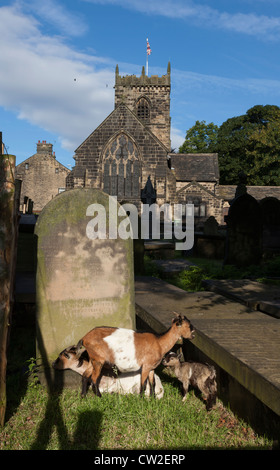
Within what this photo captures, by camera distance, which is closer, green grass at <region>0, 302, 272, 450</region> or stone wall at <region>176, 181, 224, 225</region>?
green grass at <region>0, 302, 272, 450</region>

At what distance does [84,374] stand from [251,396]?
1.38 m

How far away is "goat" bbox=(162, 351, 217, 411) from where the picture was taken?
3160 mm

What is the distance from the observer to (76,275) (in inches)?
144

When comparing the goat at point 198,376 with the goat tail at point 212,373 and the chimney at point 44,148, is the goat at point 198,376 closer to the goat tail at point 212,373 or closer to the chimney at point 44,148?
the goat tail at point 212,373

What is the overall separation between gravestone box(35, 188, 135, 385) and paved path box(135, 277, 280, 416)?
56 centimetres

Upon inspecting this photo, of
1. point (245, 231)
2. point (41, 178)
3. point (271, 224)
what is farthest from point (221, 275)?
point (41, 178)

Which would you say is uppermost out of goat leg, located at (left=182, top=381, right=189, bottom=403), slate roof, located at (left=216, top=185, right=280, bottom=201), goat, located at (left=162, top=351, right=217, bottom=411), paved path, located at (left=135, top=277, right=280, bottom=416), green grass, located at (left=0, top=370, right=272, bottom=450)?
slate roof, located at (left=216, top=185, right=280, bottom=201)

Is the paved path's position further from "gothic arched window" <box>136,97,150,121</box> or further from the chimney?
the chimney

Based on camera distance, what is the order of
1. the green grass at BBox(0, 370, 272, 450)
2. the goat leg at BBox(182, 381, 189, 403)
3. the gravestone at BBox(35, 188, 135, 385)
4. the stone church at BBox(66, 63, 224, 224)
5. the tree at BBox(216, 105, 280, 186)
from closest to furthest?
1. the green grass at BBox(0, 370, 272, 450)
2. the goat leg at BBox(182, 381, 189, 403)
3. the gravestone at BBox(35, 188, 135, 385)
4. the stone church at BBox(66, 63, 224, 224)
5. the tree at BBox(216, 105, 280, 186)

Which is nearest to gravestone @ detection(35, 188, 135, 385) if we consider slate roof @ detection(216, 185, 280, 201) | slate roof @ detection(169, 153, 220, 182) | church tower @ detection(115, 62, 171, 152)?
slate roof @ detection(169, 153, 220, 182)

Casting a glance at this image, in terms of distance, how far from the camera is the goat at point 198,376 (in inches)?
124

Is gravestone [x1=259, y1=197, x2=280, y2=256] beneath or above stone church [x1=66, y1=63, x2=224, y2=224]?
beneath

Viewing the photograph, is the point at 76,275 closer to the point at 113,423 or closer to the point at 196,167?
the point at 113,423

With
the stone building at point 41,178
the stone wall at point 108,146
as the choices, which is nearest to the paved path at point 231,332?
the stone wall at point 108,146
